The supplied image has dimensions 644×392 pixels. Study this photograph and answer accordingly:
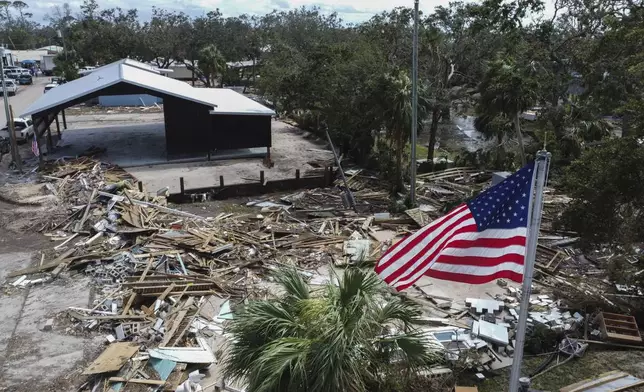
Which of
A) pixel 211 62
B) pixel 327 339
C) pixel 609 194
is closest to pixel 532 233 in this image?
pixel 327 339

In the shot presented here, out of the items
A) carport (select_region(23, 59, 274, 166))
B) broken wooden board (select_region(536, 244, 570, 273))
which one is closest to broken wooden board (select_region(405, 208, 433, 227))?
broken wooden board (select_region(536, 244, 570, 273))

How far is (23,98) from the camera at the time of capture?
166ft

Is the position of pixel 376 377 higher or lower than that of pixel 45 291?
higher

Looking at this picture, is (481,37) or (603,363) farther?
(481,37)

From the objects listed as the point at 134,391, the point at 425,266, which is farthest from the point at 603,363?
the point at 134,391

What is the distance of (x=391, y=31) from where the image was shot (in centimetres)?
3488

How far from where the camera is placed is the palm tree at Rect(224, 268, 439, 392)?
6121 mm

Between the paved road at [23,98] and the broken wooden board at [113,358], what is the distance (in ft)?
102

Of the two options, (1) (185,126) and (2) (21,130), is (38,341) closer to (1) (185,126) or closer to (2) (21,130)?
(1) (185,126)

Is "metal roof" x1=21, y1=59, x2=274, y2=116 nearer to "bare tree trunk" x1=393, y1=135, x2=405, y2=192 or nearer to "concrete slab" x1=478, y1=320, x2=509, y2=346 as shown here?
"bare tree trunk" x1=393, y1=135, x2=405, y2=192

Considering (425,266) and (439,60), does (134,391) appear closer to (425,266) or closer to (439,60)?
(425,266)

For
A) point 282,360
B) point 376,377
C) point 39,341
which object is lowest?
point 39,341

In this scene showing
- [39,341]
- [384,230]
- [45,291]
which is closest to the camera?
[39,341]

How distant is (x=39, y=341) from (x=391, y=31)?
97.2 ft
